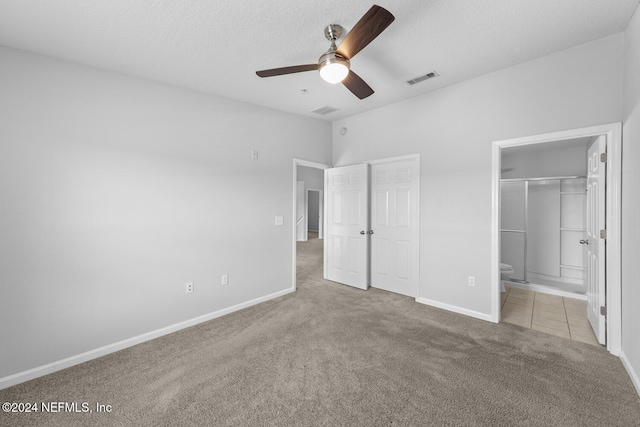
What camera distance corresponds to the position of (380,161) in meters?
4.08

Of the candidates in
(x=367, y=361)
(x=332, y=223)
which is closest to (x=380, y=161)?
(x=332, y=223)

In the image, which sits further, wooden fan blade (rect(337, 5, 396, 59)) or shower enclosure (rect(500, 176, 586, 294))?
shower enclosure (rect(500, 176, 586, 294))

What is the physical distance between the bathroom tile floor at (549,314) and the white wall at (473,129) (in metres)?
0.51

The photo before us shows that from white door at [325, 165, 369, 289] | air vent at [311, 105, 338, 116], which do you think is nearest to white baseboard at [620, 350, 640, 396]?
white door at [325, 165, 369, 289]

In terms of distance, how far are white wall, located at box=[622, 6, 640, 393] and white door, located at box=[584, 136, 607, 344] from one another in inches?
7.1

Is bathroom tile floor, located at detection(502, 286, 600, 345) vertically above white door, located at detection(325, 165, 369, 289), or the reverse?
white door, located at detection(325, 165, 369, 289)

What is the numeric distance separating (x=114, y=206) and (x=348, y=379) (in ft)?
8.79

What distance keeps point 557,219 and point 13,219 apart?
7.07 metres

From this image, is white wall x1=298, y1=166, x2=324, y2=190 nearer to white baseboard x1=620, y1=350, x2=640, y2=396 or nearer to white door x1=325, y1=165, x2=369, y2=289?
white door x1=325, y1=165, x2=369, y2=289

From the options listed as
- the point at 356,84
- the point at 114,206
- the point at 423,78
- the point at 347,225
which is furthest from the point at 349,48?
the point at 347,225

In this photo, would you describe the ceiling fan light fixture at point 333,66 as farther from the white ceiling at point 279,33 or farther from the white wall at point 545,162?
the white wall at point 545,162

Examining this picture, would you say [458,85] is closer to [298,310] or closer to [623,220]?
[623,220]

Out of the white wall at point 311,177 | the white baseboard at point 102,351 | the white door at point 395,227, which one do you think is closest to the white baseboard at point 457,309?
the white door at point 395,227

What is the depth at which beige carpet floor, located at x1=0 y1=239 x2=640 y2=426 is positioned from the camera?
67.1 inches
